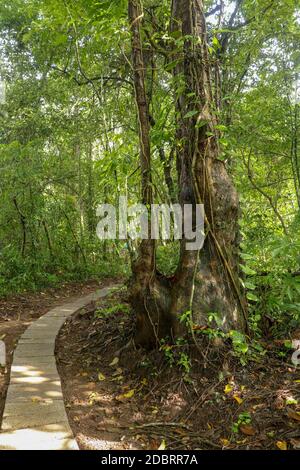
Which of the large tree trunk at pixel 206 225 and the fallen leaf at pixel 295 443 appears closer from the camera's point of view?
the fallen leaf at pixel 295 443

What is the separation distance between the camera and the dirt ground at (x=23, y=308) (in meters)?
3.99

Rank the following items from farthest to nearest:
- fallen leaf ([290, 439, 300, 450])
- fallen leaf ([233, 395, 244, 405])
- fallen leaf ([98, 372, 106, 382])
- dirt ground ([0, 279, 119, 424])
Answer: dirt ground ([0, 279, 119, 424]) < fallen leaf ([98, 372, 106, 382]) < fallen leaf ([233, 395, 244, 405]) < fallen leaf ([290, 439, 300, 450])

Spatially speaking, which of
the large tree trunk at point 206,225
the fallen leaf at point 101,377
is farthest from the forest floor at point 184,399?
the large tree trunk at point 206,225

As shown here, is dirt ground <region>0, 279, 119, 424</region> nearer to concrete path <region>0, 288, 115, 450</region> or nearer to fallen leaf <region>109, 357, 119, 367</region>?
concrete path <region>0, 288, 115, 450</region>

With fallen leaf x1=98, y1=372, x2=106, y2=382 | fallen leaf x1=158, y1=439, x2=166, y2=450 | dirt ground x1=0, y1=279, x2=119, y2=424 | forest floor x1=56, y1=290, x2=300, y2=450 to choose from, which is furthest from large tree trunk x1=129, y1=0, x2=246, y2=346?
dirt ground x1=0, y1=279, x2=119, y2=424

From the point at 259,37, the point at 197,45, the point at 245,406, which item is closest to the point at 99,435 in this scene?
the point at 245,406

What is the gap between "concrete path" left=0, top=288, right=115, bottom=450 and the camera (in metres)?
2.31

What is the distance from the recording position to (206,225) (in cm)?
333

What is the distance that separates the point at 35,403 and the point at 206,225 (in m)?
1.94

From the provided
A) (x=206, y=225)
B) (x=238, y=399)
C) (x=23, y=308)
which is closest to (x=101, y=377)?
(x=238, y=399)

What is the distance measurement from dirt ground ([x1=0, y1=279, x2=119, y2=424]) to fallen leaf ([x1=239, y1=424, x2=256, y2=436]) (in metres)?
1.68

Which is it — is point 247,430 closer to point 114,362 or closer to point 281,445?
point 281,445

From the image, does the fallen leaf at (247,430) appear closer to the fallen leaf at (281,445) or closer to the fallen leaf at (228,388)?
the fallen leaf at (281,445)

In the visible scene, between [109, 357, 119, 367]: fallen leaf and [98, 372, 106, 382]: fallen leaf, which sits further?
[109, 357, 119, 367]: fallen leaf
